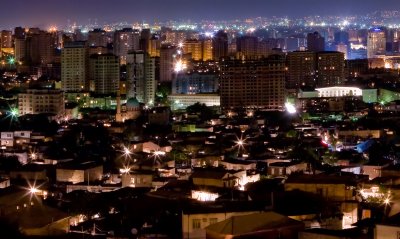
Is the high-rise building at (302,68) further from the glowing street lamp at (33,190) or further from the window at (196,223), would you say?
the window at (196,223)

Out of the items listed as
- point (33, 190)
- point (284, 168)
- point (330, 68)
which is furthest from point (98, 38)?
point (33, 190)

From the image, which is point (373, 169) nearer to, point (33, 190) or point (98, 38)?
point (33, 190)

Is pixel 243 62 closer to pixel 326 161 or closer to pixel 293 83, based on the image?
pixel 293 83

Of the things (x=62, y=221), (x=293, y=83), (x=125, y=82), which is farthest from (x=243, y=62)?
(x=62, y=221)

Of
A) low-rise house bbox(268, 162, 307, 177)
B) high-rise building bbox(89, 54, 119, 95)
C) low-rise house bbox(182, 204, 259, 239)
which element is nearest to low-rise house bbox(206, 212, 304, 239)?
low-rise house bbox(182, 204, 259, 239)

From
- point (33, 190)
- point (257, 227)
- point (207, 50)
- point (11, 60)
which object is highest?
point (207, 50)

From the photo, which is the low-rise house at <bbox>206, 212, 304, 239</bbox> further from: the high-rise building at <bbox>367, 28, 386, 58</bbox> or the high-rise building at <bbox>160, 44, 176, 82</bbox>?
the high-rise building at <bbox>367, 28, 386, 58</bbox>

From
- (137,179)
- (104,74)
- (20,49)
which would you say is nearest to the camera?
(137,179)
